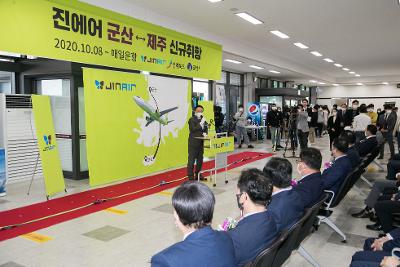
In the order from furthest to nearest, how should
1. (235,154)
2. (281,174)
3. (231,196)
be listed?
(235,154) < (231,196) < (281,174)

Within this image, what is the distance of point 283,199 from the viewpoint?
7.45ft

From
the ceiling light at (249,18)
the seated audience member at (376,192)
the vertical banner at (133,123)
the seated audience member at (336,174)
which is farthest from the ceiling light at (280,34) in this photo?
the seated audience member at (336,174)

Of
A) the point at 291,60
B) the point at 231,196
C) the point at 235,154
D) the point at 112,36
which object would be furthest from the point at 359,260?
the point at 291,60

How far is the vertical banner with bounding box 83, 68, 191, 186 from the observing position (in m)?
5.61

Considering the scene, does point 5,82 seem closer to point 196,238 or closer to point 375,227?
point 196,238

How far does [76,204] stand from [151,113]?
2.67 meters

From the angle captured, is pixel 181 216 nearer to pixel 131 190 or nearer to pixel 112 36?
pixel 131 190

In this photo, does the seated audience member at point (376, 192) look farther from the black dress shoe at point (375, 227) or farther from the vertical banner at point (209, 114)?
the vertical banner at point (209, 114)

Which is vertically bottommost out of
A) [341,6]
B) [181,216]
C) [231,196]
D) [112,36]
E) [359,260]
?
[231,196]

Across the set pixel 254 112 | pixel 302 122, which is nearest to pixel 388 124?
pixel 302 122

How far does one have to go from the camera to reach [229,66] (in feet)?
42.2

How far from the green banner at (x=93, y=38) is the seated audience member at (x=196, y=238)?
3.60 metres

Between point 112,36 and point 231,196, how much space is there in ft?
10.8

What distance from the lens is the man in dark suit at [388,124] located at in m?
8.61
